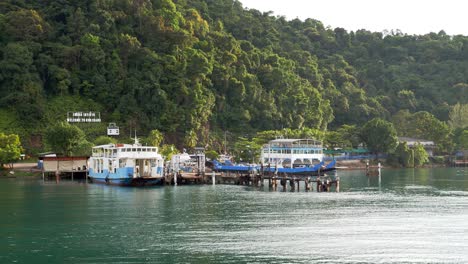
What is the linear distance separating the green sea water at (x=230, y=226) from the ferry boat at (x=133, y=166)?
6.01 metres

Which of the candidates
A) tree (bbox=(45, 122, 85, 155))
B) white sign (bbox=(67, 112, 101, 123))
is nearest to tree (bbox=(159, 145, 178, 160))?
tree (bbox=(45, 122, 85, 155))

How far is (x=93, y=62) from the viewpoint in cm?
13325

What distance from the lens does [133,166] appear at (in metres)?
90.8

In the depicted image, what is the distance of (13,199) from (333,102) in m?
114

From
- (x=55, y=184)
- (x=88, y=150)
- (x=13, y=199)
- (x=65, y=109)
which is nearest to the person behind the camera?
(x=13, y=199)

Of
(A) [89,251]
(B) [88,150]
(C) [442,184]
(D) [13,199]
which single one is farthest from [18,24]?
(A) [89,251]

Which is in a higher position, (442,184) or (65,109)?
(65,109)

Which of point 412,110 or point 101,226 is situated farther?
point 412,110

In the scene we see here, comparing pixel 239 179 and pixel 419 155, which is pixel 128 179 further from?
pixel 419 155

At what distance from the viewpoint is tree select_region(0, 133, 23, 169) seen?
105 m

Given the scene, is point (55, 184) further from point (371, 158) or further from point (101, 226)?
point (371, 158)

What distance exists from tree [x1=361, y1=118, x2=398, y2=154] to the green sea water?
58.5m

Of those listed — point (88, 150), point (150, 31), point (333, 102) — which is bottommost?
point (88, 150)

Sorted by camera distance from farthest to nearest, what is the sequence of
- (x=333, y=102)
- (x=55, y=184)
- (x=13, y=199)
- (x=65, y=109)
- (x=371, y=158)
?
(x=333, y=102), (x=371, y=158), (x=65, y=109), (x=55, y=184), (x=13, y=199)
